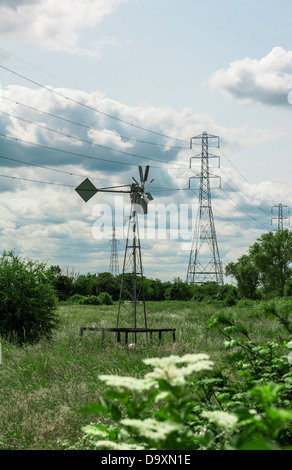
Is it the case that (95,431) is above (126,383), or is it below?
below

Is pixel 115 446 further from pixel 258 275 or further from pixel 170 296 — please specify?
pixel 258 275

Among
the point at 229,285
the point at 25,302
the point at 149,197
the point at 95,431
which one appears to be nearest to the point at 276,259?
the point at 229,285

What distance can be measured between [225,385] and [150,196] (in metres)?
11.9

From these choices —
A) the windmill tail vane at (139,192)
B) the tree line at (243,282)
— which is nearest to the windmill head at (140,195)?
the windmill tail vane at (139,192)

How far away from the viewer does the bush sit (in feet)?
44.2

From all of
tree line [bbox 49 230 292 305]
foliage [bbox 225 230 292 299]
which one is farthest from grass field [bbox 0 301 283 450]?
foliage [bbox 225 230 292 299]

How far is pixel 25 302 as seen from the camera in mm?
13773

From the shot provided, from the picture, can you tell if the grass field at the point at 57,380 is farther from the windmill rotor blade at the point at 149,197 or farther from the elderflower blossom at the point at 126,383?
the windmill rotor blade at the point at 149,197

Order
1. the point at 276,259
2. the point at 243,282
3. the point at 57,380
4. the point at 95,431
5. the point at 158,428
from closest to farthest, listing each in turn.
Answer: the point at 158,428 → the point at 95,431 → the point at 57,380 → the point at 276,259 → the point at 243,282

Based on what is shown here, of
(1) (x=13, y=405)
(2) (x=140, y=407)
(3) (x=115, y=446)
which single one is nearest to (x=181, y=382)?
(2) (x=140, y=407)

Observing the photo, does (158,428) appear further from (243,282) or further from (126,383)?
(243,282)

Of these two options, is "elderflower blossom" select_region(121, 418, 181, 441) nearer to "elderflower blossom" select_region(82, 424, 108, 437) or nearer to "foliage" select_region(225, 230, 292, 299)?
"elderflower blossom" select_region(82, 424, 108, 437)

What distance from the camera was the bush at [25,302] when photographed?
1348 centimetres

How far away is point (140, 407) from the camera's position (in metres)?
2.05
